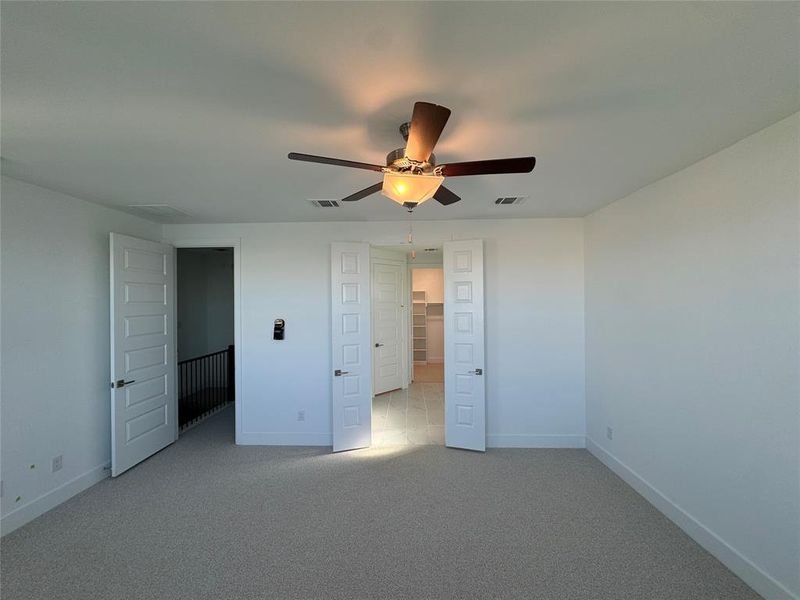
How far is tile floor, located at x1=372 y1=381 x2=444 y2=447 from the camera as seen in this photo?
402 cm

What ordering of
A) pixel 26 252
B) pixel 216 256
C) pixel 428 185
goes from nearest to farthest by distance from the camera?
pixel 428 185, pixel 26 252, pixel 216 256

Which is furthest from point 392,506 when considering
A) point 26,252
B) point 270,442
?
point 26,252

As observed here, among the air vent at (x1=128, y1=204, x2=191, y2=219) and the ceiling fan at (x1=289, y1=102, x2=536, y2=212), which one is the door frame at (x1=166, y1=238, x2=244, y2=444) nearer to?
the air vent at (x1=128, y1=204, x2=191, y2=219)

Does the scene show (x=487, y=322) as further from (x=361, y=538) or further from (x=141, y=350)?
(x=141, y=350)

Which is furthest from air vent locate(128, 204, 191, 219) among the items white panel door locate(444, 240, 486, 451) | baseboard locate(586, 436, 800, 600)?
baseboard locate(586, 436, 800, 600)

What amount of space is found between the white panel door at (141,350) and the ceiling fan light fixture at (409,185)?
3086 mm

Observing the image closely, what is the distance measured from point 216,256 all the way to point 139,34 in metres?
6.61

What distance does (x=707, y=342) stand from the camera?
7.37ft

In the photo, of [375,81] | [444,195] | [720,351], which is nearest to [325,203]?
[444,195]

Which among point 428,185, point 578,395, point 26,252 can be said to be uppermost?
point 428,185

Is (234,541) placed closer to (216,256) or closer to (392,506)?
(392,506)

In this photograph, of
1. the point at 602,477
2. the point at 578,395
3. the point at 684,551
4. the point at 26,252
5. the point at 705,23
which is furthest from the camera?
the point at 578,395

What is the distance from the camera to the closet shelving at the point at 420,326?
8812mm

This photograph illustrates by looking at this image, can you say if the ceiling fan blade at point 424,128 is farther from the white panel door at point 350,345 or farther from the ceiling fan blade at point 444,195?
the white panel door at point 350,345
